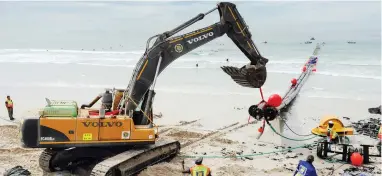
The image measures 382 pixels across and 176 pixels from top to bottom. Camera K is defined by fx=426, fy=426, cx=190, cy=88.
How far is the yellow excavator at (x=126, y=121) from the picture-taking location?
9.23 m

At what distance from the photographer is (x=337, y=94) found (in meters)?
22.8

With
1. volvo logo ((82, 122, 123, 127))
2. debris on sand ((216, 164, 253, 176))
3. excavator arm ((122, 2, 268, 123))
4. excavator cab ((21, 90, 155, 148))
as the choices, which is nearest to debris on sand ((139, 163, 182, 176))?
excavator cab ((21, 90, 155, 148))

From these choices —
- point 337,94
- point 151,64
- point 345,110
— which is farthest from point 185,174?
point 337,94

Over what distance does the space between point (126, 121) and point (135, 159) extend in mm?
964

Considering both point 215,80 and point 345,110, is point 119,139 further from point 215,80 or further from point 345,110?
point 215,80

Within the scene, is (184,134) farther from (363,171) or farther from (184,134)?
(363,171)

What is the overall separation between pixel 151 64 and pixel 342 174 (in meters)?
5.49

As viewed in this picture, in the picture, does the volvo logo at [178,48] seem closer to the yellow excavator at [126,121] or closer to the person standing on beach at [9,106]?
the yellow excavator at [126,121]

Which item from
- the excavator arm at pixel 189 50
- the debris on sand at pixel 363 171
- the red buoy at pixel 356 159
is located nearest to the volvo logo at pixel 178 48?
the excavator arm at pixel 189 50

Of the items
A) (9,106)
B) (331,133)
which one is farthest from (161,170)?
(9,106)

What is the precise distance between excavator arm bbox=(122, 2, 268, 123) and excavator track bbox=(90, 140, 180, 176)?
3.59ft

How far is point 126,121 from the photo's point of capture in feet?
A: 31.5

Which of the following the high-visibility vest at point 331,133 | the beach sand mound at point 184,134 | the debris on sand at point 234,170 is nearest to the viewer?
the debris on sand at point 234,170

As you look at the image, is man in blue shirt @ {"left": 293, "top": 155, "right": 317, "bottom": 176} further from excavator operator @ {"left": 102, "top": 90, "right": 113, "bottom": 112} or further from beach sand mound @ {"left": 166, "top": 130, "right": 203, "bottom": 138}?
beach sand mound @ {"left": 166, "top": 130, "right": 203, "bottom": 138}
